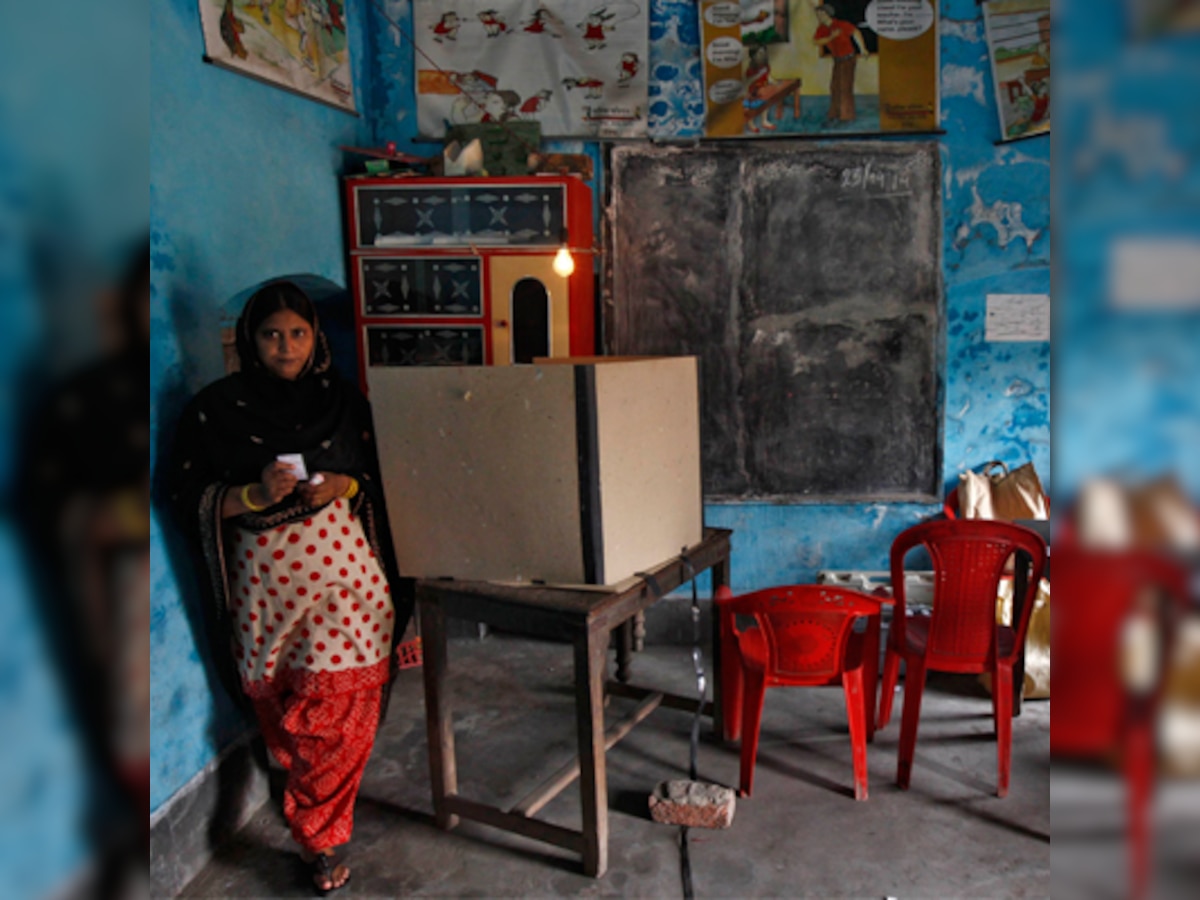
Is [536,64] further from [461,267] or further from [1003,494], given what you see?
[1003,494]

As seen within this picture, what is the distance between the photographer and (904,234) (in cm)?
414

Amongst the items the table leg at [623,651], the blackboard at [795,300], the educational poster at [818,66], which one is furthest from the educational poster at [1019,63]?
the table leg at [623,651]

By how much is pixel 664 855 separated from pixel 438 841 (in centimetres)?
73

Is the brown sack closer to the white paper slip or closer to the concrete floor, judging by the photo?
the concrete floor

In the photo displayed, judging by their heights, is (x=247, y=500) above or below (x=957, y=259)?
below

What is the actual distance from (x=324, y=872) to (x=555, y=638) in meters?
0.95

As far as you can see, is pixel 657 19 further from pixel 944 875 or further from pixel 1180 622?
pixel 1180 622

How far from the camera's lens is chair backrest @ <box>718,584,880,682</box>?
108 inches

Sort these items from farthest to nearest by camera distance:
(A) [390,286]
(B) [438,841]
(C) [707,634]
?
1. (C) [707,634]
2. (A) [390,286]
3. (B) [438,841]

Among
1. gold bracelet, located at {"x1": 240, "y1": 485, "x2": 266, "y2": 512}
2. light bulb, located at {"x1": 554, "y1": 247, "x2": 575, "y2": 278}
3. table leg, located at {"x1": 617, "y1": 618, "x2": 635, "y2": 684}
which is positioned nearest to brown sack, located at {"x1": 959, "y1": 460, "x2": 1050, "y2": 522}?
table leg, located at {"x1": 617, "y1": 618, "x2": 635, "y2": 684}

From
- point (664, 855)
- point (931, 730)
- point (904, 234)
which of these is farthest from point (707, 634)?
point (904, 234)

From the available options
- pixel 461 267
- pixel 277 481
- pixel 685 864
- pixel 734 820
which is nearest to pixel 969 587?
pixel 734 820

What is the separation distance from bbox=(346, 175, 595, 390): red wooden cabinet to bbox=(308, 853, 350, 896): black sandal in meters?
2.14

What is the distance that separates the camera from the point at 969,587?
294 cm
